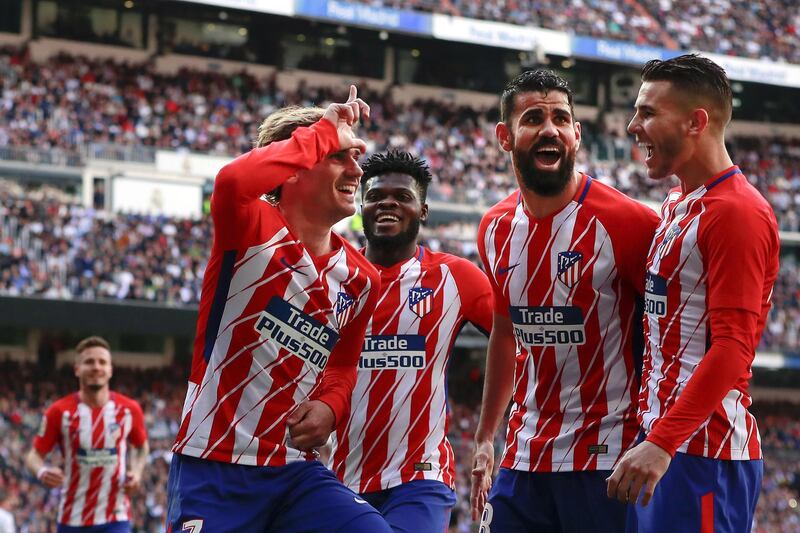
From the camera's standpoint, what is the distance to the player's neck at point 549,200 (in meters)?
5.33

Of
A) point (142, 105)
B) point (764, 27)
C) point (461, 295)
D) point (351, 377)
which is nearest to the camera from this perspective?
point (351, 377)

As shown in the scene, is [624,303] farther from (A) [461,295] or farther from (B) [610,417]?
(A) [461,295]

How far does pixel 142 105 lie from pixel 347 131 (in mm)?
27343

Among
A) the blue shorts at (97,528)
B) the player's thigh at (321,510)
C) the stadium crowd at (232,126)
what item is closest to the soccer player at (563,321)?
the player's thigh at (321,510)

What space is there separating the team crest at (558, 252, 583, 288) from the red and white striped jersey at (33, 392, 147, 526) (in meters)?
6.51

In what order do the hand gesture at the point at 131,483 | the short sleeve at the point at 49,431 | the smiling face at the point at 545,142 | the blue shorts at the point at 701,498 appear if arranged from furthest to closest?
the short sleeve at the point at 49,431 < the hand gesture at the point at 131,483 < the smiling face at the point at 545,142 < the blue shorts at the point at 701,498

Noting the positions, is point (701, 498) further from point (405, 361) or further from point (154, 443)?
point (154, 443)

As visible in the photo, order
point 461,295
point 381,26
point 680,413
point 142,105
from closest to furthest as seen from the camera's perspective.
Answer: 1. point 680,413
2. point 461,295
3. point 142,105
4. point 381,26

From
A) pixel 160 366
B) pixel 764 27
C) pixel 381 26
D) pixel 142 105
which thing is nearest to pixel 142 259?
pixel 160 366

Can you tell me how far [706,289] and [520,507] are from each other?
55.6 inches

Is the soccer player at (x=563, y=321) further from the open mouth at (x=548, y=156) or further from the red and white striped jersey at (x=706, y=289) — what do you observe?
the red and white striped jersey at (x=706, y=289)

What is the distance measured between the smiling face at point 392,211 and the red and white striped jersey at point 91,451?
17.3 ft

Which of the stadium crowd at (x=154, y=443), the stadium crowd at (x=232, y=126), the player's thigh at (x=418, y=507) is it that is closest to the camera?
the player's thigh at (x=418, y=507)

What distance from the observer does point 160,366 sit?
89.8ft
